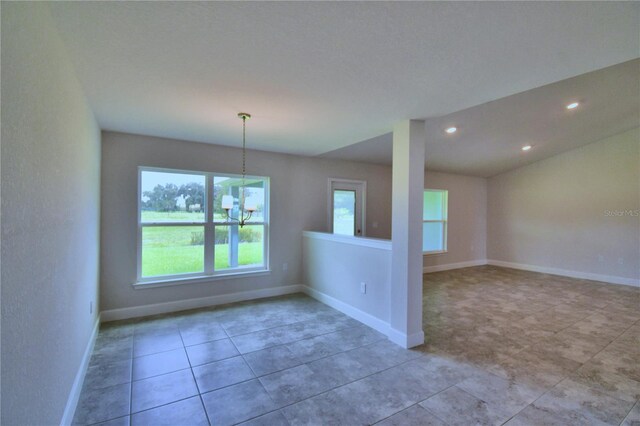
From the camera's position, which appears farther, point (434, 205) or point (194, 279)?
point (434, 205)

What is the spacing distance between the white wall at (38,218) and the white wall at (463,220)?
6197 millimetres

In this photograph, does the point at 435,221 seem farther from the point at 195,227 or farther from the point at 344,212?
the point at 195,227

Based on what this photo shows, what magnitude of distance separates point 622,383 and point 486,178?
6.12 m

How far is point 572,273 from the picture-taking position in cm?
622

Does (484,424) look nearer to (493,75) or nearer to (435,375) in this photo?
(435,375)

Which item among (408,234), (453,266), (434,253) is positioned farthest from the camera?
(453,266)

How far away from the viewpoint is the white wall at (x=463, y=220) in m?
6.80

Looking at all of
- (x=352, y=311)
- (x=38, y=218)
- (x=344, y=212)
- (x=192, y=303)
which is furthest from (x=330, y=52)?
(x=344, y=212)

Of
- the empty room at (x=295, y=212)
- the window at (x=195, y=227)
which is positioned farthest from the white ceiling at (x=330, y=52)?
the window at (x=195, y=227)

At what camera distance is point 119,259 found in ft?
11.9

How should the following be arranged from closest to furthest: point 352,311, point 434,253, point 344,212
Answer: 1. point 352,311
2. point 344,212
3. point 434,253

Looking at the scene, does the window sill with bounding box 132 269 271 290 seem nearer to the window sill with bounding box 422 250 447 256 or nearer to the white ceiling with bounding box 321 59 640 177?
the white ceiling with bounding box 321 59 640 177

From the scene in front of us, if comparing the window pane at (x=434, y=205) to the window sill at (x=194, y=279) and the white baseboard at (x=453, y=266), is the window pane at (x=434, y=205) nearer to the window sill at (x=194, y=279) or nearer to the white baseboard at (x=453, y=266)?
the white baseboard at (x=453, y=266)

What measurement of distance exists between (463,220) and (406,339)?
5.15m
